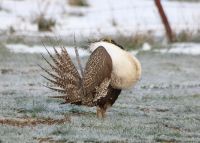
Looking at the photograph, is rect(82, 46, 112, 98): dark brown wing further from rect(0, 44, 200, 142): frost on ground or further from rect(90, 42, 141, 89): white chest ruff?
rect(0, 44, 200, 142): frost on ground

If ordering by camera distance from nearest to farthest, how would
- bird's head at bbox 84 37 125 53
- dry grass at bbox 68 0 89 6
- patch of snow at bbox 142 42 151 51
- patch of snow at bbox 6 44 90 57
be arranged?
bird's head at bbox 84 37 125 53 → patch of snow at bbox 6 44 90 57 → patch of snow at bbox 142 42 151 51 → dry grass at bbox 68 0 89 6

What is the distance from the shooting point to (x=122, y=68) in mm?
3254

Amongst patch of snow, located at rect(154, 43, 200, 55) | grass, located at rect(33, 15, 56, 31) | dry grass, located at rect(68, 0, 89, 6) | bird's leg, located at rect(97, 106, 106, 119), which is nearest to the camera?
bird's leg, located at rect(97, 106, 106, 119)

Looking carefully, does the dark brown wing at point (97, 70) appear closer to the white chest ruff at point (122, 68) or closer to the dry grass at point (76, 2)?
the white chest ruff at point (122, 68)

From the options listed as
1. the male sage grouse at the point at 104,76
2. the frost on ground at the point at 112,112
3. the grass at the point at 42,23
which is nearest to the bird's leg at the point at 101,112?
the male sage grouse at the point at 104,76

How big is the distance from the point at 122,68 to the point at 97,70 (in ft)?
0.87

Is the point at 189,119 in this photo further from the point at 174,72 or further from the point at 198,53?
the point at 198,53

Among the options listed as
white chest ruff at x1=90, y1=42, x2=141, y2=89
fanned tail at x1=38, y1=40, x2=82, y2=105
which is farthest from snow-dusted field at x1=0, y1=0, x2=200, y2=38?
white chest ruff at x1=90, y1=42, x2=141, y2=89

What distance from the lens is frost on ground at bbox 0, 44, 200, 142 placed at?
2945 millimetres

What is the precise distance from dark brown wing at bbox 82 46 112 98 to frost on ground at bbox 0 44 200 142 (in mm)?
337

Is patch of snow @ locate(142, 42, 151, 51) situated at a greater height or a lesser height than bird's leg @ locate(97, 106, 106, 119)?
greater

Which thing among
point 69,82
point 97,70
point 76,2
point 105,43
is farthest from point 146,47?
point 76,2

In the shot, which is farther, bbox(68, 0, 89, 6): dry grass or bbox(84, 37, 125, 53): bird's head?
bbox(68, 0, 89, 6): dry grass

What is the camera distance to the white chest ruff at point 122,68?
128 inches
